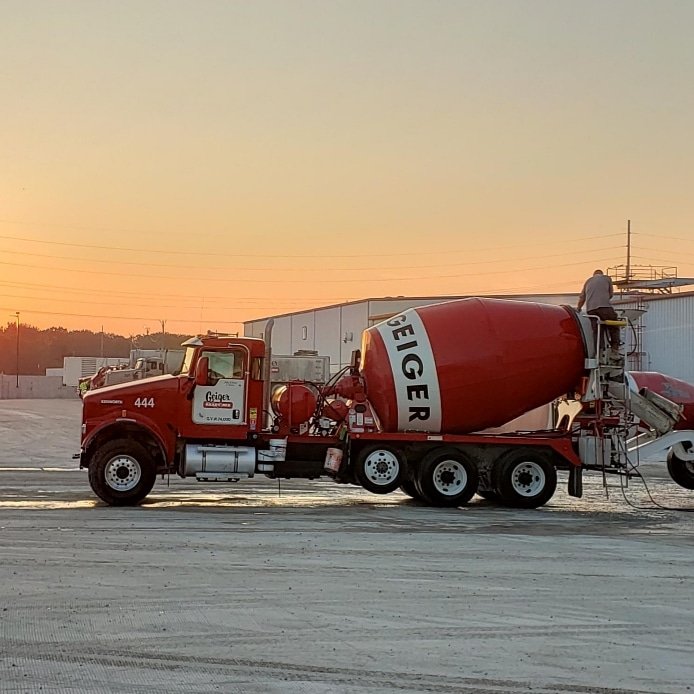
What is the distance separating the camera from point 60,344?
15025 cm

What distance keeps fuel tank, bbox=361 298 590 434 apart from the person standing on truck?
356 millimetres

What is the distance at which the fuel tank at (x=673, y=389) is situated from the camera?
76.1 feet

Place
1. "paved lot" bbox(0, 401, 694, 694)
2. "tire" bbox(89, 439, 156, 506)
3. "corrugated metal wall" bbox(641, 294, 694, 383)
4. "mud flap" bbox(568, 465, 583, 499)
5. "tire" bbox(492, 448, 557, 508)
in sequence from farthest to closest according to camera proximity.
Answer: "corrugated metal wall" bbox(641, 294, 694, 383) < "mud flap" bbox(568, 465, 583, 499) < "tire" bbox(492, 448, 557, 508) < "tire" bbox(89, 439, 156, 506) < "paved lot" bbox(0, 401, 694, 694)

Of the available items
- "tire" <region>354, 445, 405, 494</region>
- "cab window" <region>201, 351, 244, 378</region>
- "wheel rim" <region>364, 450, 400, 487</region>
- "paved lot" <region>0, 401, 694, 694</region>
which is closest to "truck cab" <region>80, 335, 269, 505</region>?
"cab window" <region>201, 351, 244, 378</region>

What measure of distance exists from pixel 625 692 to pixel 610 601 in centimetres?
292

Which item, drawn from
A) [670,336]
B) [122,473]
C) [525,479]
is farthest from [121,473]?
[670,336]

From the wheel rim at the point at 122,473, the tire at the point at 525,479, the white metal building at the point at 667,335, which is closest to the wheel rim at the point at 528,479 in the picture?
the tire at the point at 525,479

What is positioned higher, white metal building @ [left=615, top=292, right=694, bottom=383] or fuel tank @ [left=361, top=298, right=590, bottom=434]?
white metal building @ [left=615, top=292, right=694, bottom=383]

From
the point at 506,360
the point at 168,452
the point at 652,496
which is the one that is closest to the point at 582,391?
the point at 506,360

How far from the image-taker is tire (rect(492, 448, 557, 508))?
17375 millimetres

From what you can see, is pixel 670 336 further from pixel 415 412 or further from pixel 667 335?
pixel 415 412

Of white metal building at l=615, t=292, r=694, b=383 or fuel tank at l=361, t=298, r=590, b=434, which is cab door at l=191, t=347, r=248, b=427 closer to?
fuel tank at l=361, t=298, r=590, b=434

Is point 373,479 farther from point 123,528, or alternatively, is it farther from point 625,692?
point 625,692

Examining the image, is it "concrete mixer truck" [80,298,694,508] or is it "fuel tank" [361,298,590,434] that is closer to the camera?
"concrete mixer truck" [80,298,694,508]
